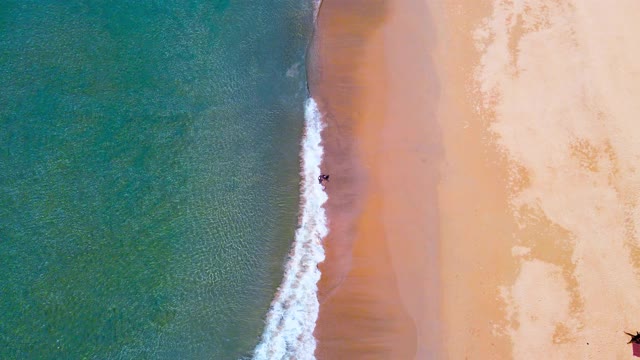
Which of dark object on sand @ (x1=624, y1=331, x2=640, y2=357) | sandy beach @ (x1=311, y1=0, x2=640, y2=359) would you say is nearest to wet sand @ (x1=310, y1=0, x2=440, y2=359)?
sandy beach @ (x1=311, y1=0, x2=640, y2=359)

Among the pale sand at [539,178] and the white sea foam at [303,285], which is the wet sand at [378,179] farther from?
the pale sand at [539,178]

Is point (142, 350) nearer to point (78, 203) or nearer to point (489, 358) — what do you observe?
point (78, 203)

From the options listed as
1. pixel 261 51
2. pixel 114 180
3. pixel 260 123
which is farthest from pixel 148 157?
pixel 261 51

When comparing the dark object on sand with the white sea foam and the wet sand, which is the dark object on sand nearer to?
the wet sand

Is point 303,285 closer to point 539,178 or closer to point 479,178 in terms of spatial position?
point 479,178

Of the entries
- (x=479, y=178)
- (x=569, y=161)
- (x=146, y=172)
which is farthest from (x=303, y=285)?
(x=569, y=161)
